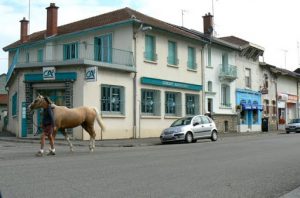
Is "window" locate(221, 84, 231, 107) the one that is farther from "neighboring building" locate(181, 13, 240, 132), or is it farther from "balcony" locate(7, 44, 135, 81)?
"balcony" locate(7, 44, 135, 81)

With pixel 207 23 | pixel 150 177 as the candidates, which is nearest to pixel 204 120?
pixel 150 177

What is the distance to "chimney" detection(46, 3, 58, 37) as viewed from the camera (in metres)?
32.1

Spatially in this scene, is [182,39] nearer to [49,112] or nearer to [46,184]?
[49,112]

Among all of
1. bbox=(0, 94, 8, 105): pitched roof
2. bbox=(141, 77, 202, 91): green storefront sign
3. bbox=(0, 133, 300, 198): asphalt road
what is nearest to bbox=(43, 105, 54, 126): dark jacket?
bbox=(0, 133, 300, 198): asphalt road

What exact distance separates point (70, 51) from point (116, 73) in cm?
663

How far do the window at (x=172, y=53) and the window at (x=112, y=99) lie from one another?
5873mm

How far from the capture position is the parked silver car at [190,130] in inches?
970

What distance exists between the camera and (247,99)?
4422 cm

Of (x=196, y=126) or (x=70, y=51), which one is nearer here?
(x=196, y=126)

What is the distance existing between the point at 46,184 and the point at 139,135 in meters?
20.1

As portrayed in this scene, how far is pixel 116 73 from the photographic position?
27719 mm

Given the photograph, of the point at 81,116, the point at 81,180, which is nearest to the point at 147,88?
the point at 81,116

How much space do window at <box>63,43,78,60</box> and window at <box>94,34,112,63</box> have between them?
214 centimetres

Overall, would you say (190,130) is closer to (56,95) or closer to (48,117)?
(56,95)
